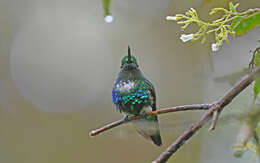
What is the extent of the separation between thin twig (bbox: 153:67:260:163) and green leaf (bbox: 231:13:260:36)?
133mm

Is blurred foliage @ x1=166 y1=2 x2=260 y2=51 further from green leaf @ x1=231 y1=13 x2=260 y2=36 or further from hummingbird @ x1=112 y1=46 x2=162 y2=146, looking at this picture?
hummingbird @ x1=112 y1=46 x2=162 y2=146

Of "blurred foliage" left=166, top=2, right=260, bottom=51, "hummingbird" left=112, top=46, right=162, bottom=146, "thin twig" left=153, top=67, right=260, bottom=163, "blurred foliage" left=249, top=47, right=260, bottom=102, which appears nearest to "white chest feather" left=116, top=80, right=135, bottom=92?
"hummingbird" left=112, top=46, right=162, bottom=146

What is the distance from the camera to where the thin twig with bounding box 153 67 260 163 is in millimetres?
303

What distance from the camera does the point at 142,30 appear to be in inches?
171

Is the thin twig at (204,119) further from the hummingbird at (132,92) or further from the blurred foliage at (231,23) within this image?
the hummingbird at (132,92)

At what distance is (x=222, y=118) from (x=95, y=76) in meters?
4.56

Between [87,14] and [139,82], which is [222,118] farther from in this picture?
[87,14]

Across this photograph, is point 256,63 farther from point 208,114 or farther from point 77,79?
point 77,79

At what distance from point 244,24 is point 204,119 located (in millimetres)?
206

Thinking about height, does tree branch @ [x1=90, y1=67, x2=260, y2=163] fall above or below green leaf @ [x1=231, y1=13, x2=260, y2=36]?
below

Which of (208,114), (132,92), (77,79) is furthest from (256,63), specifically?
(77,79)

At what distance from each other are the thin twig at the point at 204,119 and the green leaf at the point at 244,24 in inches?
5.2

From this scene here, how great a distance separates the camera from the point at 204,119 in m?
0.32

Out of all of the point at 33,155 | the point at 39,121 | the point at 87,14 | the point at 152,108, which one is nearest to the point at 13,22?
the point at 87,14
